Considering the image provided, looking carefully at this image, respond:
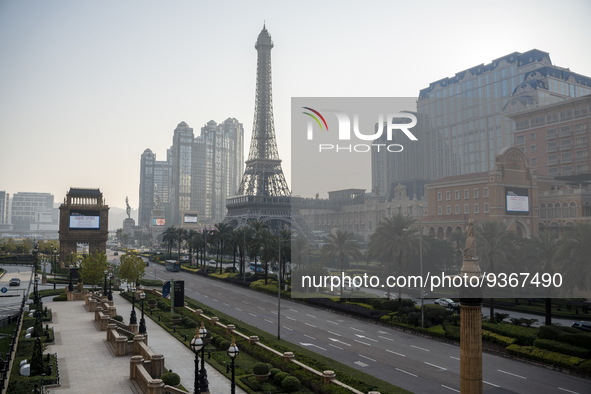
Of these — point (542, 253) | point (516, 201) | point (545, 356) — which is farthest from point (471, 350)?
point (516, 201)

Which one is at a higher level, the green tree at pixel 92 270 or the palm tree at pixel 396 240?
the palm tree at pixel 396 240

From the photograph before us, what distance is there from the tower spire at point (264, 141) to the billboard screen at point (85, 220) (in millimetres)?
53973

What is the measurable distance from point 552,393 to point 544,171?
83.9 metres

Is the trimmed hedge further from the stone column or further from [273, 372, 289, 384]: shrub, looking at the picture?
[273, 372, 289, 384]: shrub

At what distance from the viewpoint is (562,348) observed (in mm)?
33031

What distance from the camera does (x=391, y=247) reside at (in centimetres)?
5222

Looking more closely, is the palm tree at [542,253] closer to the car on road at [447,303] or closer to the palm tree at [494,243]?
the palm tree at [494,243]

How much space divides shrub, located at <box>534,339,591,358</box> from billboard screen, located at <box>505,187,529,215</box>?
1911 centimetres

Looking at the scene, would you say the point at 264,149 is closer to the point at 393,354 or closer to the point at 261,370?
the point at 393,354

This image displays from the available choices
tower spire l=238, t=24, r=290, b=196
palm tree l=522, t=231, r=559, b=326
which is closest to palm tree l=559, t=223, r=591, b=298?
palm tree l=522, t=231, r=559, b=326

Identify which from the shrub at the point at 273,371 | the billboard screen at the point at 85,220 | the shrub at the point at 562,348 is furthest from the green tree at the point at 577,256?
the billboard screen at the point at 85,220

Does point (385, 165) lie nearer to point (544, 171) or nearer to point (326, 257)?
point (544, 171)

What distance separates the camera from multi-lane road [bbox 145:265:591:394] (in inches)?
1141

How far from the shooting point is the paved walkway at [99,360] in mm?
26812
